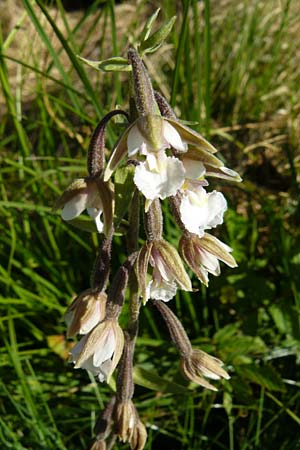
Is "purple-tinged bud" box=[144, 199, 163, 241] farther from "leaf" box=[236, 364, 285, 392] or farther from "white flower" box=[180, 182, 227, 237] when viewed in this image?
"leaf" box=[236, 364, 285, 392]

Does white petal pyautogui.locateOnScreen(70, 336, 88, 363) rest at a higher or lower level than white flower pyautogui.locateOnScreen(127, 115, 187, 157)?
lower

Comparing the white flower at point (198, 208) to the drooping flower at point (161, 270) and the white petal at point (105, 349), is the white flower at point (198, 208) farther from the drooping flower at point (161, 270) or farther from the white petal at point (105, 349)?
the white petal at point (105, 349)

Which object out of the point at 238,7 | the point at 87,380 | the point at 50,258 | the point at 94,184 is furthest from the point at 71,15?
the point at 94,184

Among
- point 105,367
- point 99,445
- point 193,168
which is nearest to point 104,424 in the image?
point 99,445

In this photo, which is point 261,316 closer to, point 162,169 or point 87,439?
point 87,439

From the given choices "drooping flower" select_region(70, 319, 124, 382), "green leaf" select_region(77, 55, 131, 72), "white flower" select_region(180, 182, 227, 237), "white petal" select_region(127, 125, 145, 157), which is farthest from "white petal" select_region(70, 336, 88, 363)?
"green leaf" select_region(77, 55, 131, 72)

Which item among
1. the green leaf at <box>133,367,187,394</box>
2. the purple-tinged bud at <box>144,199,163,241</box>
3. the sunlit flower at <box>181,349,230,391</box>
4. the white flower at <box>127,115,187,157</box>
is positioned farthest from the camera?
the green leaf at <box>133,367,187,394</box>

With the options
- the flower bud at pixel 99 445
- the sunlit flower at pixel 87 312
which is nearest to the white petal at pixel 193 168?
the sunlit flower at pixel 87 312
